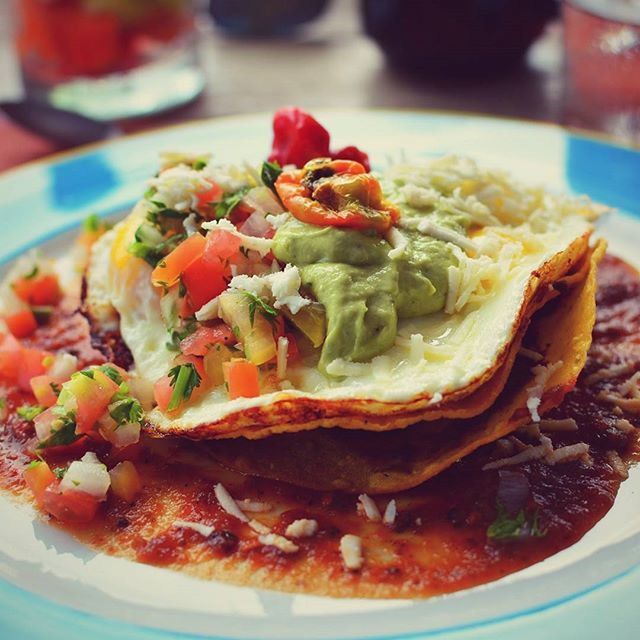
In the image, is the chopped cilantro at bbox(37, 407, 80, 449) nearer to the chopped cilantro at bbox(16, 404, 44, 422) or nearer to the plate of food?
the plate of food

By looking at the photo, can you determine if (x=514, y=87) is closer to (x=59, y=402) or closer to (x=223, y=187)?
(x=223, y=187)

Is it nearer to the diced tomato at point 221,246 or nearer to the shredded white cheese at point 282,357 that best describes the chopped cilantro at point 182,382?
the shredded white cheese at point 282,357

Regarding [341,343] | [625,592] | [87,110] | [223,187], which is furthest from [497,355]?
[87,110]

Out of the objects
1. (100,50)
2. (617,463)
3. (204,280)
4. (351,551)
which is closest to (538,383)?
(617,463)

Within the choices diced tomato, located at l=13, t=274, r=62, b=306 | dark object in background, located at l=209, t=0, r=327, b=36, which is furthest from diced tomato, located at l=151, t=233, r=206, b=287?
dark object in background, located at l=209, t=0, r=327, b=36

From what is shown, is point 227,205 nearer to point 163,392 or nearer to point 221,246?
point 221,246

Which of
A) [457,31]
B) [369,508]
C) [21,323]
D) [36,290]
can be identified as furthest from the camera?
[457,31]

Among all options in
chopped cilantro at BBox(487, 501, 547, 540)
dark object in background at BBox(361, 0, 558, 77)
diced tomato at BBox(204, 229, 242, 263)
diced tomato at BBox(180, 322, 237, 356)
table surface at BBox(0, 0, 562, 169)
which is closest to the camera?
chopped cilantro at BBox(487, 501, 547, 540)
